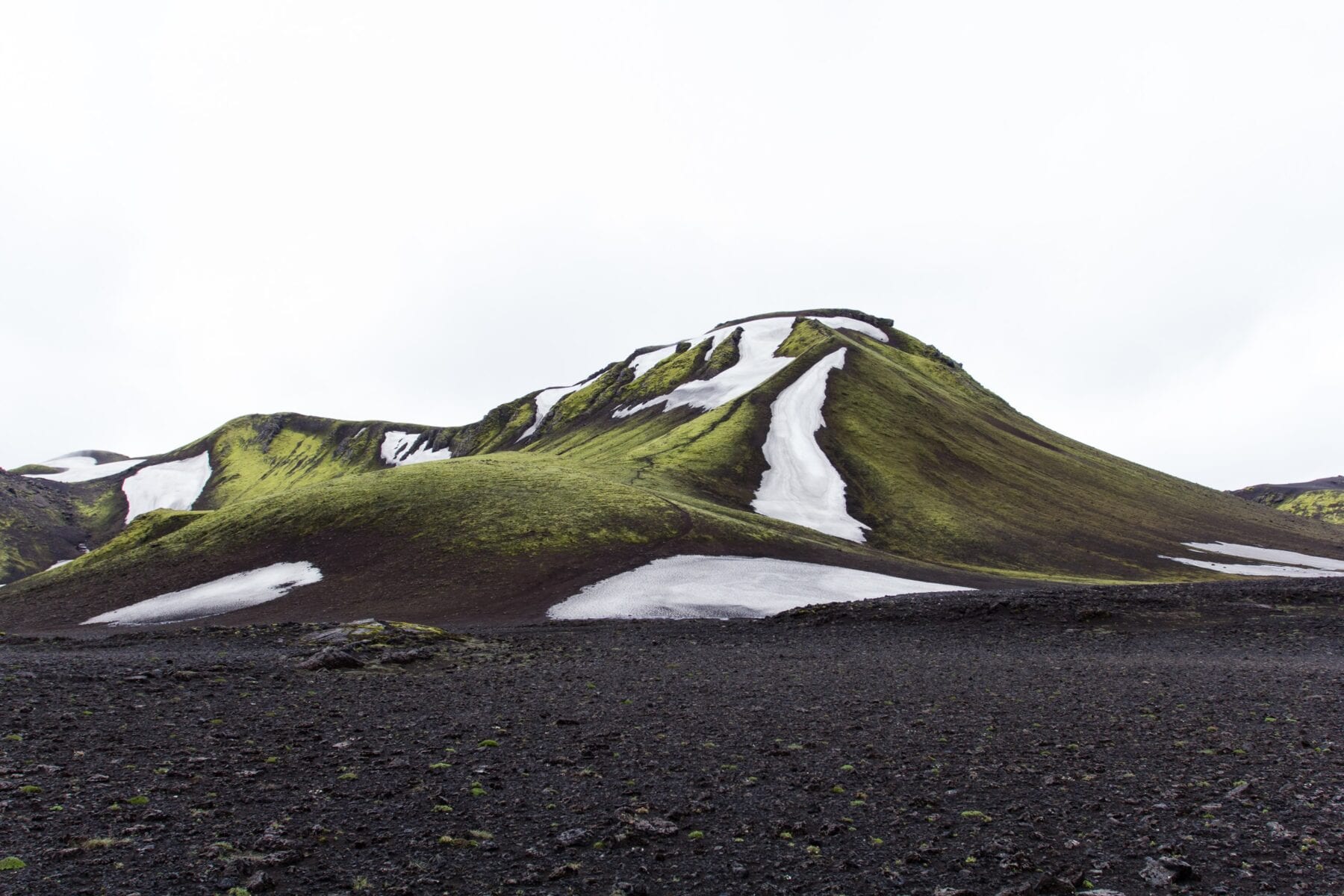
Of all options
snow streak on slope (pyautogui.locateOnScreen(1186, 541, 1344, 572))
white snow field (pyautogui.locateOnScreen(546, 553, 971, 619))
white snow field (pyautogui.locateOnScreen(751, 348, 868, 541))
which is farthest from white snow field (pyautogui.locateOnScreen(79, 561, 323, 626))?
snow streak on slope (pyautogui.locateOnScreen(1186, 541, 1344, 572))

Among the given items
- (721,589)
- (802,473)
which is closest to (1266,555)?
(802,473)

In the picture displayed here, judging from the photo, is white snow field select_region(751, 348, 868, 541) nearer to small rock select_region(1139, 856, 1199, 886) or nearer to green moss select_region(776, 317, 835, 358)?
green moss select_region(776, 317, 835, 358)

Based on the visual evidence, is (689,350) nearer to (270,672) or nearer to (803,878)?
(270,672)

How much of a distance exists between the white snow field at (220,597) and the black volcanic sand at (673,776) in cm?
1982

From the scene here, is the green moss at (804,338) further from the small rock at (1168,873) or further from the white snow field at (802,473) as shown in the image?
the small rock at (1168,873)

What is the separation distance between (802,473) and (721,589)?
126 feet

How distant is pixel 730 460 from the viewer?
74812mm

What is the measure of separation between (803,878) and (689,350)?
128m

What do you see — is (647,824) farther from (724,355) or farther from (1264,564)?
(724,355)

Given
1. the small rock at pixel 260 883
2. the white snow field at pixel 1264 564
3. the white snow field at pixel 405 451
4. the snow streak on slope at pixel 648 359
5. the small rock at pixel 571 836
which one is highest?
the snow streak on slope at pixel 648 359

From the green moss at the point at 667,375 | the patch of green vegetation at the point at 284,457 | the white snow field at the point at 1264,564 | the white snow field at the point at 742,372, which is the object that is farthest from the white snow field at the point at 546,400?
the white snow field at the point at 1264,564

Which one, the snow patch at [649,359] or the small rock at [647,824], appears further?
the snow patch at [649,359]

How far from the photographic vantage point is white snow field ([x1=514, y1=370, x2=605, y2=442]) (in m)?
136

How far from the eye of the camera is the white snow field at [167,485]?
6545 inches
